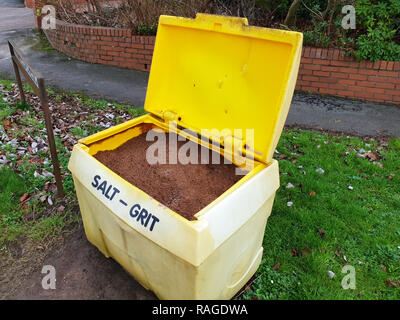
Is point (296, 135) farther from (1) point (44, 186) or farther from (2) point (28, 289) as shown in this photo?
(2) point (28, 289)

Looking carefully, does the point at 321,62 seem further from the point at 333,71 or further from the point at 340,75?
the point at 340,75

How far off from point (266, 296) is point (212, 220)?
3.73 ft

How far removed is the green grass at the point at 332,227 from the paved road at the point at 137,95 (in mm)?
643

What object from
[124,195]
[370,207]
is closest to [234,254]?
[124,195]

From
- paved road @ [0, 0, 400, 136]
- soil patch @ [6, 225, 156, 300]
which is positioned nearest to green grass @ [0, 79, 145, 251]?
soil patch @ [6, 225, 156, 300]

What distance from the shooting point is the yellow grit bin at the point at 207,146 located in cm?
161

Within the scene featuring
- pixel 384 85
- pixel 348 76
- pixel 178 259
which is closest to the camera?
pixel 178 259

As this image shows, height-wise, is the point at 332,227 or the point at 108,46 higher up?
the point at 108,46

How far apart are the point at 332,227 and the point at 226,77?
5.72ft

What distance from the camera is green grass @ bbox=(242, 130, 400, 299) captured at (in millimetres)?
2408

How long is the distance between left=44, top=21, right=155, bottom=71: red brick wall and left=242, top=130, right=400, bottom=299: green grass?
3.73 meters

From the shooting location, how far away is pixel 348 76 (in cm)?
515

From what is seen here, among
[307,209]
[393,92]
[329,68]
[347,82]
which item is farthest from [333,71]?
[307,209]

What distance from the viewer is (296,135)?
432 centimetres
